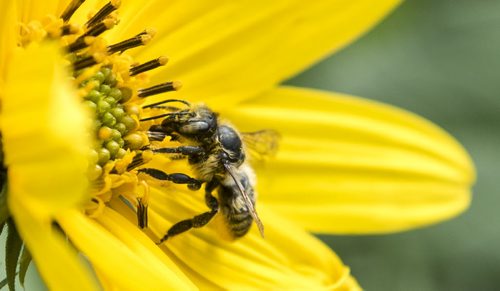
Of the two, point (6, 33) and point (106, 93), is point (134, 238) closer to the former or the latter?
point (106, 93)

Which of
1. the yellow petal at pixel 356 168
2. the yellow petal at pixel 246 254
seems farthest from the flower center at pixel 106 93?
the yellow petal at pixel 356 168

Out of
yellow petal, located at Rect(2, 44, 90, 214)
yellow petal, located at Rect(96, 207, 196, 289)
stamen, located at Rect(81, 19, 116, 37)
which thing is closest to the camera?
yellow petal, located at Rect(2, 44, 90, 214)

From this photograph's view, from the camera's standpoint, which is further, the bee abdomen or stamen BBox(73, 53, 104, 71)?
the bee abdomen

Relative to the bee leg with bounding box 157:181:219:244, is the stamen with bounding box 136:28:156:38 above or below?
above

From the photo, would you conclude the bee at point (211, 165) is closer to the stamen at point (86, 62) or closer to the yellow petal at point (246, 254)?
the yellow petal at point (246, 254)

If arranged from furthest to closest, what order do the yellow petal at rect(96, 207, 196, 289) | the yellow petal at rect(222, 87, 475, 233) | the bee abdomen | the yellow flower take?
the yellow petal at rect(222, 87, 475, 233) < the bee abdomen < the yellow petal at rect(96, 207, 196, 289) < the yellow flower

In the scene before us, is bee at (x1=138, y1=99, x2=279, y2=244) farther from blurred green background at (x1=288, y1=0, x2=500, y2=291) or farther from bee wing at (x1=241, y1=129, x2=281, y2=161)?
blurred green background at (x1=288, y1=0, x2=500, y2=291)

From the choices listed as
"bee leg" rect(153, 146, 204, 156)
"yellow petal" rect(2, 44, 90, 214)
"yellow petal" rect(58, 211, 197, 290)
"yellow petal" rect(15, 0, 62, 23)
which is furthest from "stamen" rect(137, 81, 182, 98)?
"yellow petal" rect(2, 44, 90, 214)

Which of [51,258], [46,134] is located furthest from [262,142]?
[46,134]
